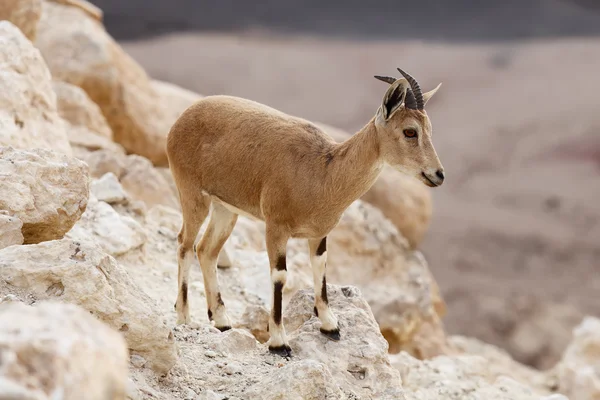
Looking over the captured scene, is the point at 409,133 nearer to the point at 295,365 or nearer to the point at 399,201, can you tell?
the point at 295,365

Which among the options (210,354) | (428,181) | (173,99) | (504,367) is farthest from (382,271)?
(210,354)

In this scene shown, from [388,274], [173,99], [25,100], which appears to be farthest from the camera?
[173,99]

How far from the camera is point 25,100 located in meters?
9.63

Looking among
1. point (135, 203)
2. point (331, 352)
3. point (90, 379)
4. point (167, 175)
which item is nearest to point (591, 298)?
point (167, 175)

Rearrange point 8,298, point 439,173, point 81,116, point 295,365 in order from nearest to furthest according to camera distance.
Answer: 1. point 8,298
2. point 295,365
3. point 439,173
4. point 81,116

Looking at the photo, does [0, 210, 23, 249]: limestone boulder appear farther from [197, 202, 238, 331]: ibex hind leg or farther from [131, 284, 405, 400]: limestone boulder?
[197, 202, 238, 331]: ibex hind leg

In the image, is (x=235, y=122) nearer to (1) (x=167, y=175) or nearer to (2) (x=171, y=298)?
(2) (x=171, y=298)

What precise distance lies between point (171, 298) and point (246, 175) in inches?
96.1

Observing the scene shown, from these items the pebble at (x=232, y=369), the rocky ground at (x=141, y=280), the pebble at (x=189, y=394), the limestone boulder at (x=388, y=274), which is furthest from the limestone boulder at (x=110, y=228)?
the limestone boulder at (x=388, y=274)

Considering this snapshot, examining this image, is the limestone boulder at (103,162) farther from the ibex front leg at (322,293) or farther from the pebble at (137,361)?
the pebble at (137,361)

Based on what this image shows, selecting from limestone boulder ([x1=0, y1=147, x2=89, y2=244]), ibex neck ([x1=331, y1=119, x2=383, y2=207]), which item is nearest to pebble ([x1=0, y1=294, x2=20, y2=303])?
limestone boulder ([x1=0, y1=147, x2=89, y2=244])

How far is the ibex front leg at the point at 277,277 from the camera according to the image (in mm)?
7035

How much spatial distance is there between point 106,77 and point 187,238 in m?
9.04

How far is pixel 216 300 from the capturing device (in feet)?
26.8
